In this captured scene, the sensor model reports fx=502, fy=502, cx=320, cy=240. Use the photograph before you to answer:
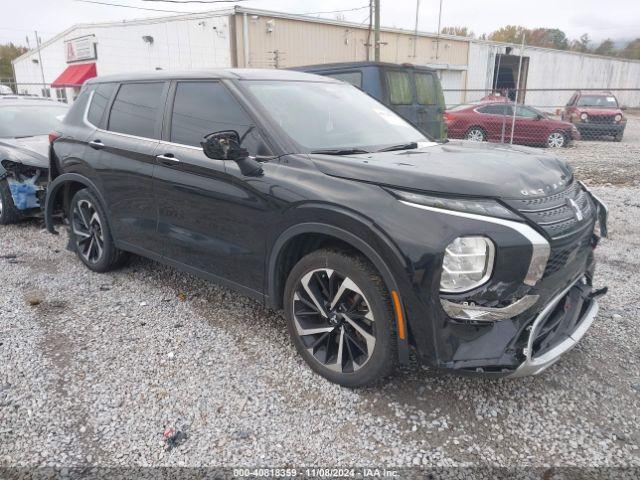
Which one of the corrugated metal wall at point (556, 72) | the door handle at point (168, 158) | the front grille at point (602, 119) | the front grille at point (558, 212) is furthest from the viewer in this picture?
the corrugated metal wall at point (556, 72)

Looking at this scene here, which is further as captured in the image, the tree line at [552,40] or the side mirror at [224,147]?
the tree line at [552,40]

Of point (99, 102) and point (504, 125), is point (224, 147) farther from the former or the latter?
point (504, 125)

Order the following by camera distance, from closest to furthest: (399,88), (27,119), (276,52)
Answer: (27,119) < (399,88) < (276,52)

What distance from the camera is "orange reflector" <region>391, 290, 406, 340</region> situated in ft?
8.34

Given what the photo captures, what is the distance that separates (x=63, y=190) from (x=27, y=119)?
9.80 ft

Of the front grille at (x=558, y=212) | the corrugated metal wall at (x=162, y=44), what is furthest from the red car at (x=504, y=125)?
the front grille at (x=558, y=212)

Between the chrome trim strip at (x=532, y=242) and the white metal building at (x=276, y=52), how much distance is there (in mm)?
14260

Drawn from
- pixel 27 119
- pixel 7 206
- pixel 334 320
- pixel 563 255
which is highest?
pixel 27 119

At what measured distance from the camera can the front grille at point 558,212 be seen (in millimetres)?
2488

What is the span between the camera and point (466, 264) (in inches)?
94.1

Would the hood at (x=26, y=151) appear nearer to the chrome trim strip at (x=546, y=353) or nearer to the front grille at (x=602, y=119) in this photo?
the chrome trim strip at (x=546, y=353)

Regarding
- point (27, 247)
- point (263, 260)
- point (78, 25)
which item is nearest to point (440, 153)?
point (263, 260)

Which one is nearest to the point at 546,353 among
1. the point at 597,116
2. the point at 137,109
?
the point at 137,109

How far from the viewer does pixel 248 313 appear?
3957mm
